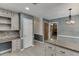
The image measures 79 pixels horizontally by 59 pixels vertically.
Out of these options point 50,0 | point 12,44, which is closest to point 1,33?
point 12,44

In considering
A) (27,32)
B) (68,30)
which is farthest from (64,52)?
(68,30)

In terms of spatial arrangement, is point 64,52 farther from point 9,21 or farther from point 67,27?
point 67,27

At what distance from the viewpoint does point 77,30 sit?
4.64 meters

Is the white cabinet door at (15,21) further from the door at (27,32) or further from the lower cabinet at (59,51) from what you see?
the lower cabinet at (59,51)

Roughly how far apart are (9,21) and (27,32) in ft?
3.96

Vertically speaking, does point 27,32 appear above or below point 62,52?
above

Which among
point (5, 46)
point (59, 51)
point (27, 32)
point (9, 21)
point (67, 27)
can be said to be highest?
point (9, 21)

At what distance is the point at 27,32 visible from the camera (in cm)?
432

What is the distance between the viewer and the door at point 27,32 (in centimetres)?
410

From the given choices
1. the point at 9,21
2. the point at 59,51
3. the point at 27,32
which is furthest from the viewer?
the point at 27,32

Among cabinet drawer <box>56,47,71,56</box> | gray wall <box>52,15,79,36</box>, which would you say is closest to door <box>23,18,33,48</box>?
gray wall <box>52,15,79,36</box>

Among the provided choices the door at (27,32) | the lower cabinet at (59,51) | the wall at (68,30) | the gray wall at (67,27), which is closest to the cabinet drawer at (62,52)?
the lower cabinet at (59,51)

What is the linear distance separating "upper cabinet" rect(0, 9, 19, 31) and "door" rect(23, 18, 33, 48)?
0.48 metres

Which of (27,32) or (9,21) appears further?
(27,32)
